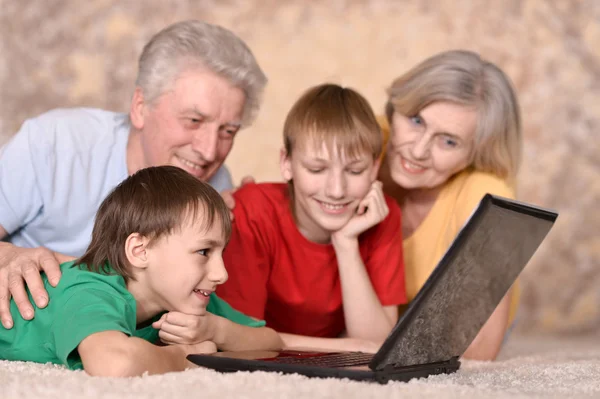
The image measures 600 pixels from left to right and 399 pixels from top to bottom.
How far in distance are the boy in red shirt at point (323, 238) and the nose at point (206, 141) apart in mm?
158

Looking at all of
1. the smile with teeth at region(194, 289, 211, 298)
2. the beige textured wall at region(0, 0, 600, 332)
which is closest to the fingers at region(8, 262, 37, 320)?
the smile with teeth at region(194, 289, 211, 298)

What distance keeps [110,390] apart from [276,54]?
2.77 metres

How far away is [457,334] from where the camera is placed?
1618 millimetres

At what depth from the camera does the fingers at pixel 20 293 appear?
162cm

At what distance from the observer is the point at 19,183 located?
2.13 metres

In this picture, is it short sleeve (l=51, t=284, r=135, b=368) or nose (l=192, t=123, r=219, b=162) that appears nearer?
short sleeve (l=51, t=284, r=135, b=368)

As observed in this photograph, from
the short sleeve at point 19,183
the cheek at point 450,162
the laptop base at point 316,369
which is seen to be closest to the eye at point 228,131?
the short sleeve at point 19,183

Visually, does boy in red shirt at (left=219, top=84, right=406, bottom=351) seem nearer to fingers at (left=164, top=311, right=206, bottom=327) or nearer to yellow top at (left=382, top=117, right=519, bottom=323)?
yellow top at (left=382, top=117, right=519, bottom=323)

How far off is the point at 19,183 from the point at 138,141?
34 centimetres

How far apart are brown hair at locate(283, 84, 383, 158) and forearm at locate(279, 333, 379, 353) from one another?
0.47 meters

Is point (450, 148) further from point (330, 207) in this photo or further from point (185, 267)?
point (185, 267)

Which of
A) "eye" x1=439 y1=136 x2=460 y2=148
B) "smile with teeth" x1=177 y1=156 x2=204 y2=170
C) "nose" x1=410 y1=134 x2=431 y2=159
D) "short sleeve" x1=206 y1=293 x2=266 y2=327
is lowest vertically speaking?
"short sleeve" x1=206 y1=293 x2=266 y2=327

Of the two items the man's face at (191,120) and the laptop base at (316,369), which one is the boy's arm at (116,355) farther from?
the man's face at (191,120)

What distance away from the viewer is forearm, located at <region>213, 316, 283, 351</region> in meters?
1.77
